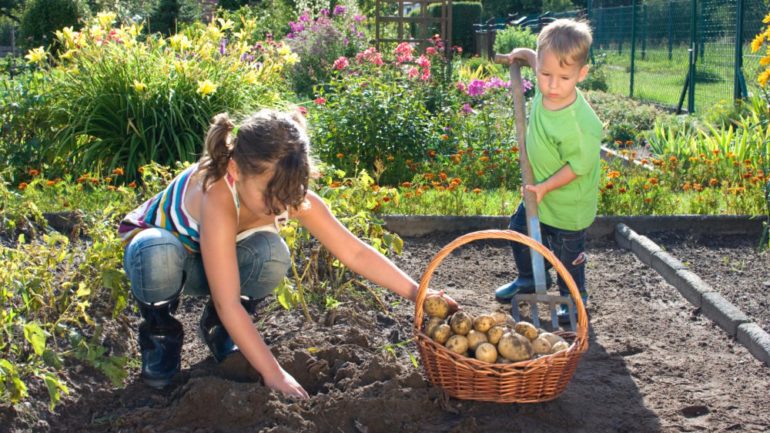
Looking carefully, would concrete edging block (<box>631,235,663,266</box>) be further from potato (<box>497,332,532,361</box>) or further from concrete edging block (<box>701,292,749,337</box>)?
potato (<box>497,332,532,361</box>)

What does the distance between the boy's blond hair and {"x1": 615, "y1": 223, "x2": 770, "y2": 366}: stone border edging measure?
4.07 ft

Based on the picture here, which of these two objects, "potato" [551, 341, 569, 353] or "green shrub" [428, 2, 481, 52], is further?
"green shrub" [428, 2, 481, 52]

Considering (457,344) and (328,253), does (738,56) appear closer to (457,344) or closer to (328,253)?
(328,253)

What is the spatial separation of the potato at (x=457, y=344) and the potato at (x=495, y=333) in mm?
79

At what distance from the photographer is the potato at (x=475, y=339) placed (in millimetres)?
2705

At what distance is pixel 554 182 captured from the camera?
354cm

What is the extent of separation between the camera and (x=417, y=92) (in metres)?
7.38

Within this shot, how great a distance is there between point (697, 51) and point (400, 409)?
33.7 ft

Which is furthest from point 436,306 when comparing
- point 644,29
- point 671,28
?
point 644,29

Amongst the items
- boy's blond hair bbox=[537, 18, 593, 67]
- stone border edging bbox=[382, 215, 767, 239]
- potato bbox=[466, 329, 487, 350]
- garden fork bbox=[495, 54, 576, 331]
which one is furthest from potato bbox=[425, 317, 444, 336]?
stone border edging bbox=[382, 215, 767, 239]

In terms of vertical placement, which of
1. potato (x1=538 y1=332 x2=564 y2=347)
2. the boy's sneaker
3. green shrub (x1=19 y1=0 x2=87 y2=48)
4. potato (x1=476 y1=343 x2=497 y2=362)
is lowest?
the boy's sneaker

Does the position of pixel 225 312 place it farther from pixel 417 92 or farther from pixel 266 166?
pixel 417 92

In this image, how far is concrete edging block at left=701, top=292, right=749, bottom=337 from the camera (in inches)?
142

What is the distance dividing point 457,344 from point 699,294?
1757mm
